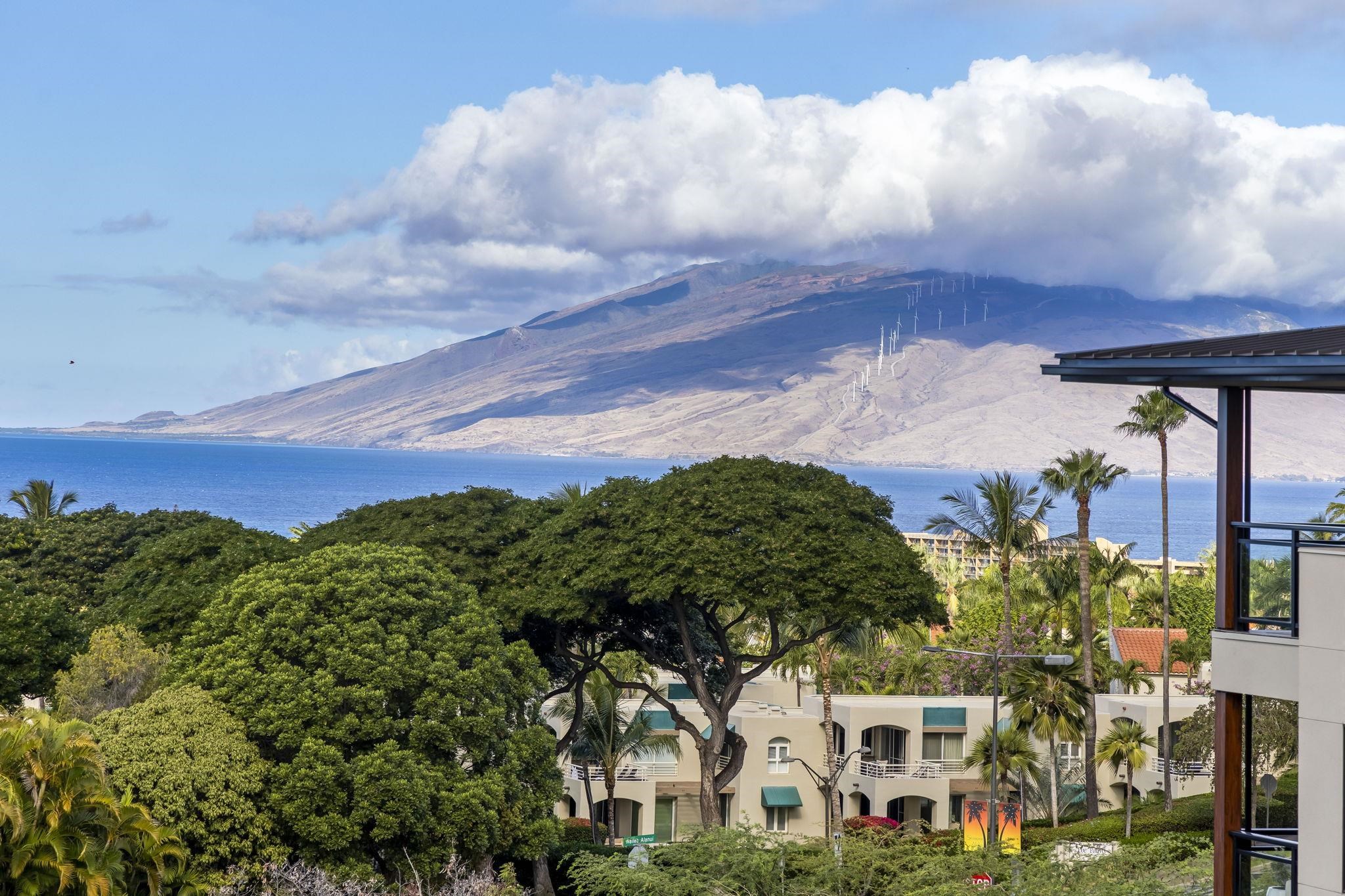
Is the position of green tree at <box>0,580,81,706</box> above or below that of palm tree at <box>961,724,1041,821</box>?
above

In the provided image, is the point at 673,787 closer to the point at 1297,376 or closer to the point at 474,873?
the point at 474,873

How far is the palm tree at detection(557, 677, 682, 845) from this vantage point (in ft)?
147

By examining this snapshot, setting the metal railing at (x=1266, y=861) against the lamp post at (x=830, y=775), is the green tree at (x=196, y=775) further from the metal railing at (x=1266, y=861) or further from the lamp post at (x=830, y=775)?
the lamp post at (x=830, y=775)

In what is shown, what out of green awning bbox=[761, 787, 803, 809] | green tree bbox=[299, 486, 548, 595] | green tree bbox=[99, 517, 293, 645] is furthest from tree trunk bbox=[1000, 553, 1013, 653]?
green tree bbox=[99, 517, 293, 645]

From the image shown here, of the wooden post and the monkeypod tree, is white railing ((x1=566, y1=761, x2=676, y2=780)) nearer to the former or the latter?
the monkeypod tree

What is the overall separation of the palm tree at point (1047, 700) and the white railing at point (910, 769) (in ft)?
21.9

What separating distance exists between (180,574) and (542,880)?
40.6 feet

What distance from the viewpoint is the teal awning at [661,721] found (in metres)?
51.7

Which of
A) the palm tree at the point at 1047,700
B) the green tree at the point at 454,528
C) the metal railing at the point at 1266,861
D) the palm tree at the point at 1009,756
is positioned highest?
the green tree at the point at 454,528

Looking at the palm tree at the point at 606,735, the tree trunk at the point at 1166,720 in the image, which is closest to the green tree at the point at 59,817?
the palm tree at the point at 606,735

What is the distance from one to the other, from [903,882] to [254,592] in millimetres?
14236

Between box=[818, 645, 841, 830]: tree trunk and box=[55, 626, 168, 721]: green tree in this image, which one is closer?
box=[55, 626, 168, 721]: green tree

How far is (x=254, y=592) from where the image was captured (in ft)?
91.1

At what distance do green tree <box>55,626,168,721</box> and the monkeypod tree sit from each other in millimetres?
9170
